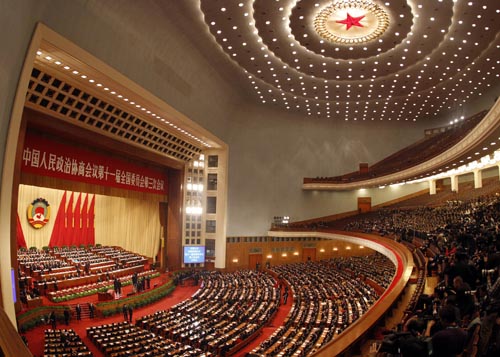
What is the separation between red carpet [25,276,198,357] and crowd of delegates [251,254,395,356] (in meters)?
4.79

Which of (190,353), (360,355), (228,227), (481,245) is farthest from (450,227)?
(228,227)

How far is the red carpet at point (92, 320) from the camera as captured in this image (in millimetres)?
10742

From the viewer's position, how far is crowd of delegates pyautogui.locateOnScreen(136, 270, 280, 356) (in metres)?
10.7

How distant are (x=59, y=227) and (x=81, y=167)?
26.5ft

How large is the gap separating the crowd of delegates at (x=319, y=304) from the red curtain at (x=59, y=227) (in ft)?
40.6

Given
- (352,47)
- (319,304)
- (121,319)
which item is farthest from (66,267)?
(352,47)

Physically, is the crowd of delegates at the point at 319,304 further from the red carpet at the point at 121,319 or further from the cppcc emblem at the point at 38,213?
the cppcc emblem at the point at 38,213

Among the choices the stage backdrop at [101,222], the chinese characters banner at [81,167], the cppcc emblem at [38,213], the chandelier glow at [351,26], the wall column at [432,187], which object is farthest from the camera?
the wall column at [432,187]

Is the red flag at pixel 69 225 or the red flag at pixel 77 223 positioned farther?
the red flag at pixel 77 223

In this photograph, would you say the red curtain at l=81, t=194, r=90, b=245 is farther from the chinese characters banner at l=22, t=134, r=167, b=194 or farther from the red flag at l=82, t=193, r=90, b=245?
the chinese characters banner at l=22, t=134, r=167, b=194

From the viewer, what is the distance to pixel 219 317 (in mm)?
13016

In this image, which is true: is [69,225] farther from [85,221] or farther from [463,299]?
[463,299]

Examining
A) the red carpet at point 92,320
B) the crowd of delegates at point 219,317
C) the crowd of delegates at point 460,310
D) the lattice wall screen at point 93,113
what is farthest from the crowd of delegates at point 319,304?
the lattice wall screen at point 93,113

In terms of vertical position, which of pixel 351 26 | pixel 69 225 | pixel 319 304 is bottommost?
pixel 319 304
